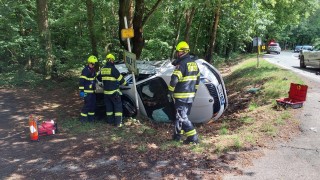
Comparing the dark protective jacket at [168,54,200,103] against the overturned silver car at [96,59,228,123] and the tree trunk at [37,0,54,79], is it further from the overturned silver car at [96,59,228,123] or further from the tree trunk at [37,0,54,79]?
the tree trunk at [37,0,54,79]

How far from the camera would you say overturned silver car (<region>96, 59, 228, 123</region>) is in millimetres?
7543

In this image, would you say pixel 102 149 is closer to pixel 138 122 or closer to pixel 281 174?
pixel 138 122

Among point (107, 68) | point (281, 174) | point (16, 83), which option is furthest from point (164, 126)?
point (16, 83)

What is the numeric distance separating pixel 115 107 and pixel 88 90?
93 centimetres

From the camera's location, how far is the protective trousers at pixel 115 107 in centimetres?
779

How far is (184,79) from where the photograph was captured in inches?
244

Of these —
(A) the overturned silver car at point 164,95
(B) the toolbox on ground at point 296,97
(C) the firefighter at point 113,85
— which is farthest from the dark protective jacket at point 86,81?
(B) the toolbox on ground at point 296,97

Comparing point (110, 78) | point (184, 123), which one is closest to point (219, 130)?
Result: point (184, 123)

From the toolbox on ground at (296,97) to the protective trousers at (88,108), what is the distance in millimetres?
4943

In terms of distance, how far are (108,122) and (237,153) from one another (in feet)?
12.4

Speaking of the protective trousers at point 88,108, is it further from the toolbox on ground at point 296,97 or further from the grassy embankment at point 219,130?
the toolbox on ground at point 296,97

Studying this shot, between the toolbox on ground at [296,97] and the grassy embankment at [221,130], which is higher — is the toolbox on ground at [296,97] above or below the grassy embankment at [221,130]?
above

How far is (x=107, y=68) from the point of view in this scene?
25.4ft

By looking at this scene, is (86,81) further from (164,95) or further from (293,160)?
(293,160)
